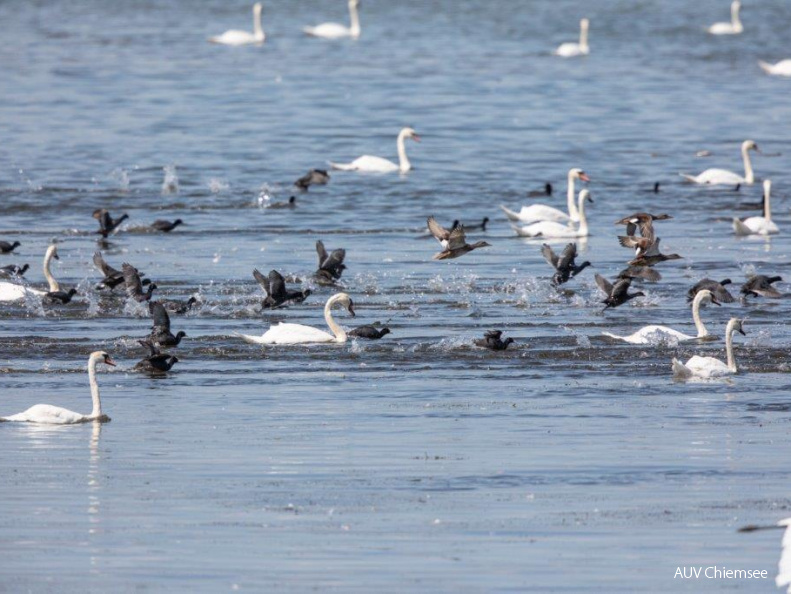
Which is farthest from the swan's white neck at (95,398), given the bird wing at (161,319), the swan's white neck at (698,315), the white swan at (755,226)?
the white swan at (755,226)

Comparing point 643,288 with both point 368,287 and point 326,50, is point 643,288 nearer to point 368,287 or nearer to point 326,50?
point 368,287

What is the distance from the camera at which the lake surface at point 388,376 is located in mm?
9656

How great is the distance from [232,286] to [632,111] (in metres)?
25.6

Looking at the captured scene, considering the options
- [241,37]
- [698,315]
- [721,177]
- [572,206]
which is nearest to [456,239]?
[698,315]

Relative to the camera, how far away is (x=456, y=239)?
64.6 feet

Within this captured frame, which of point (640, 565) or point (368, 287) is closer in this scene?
point (640, 565)

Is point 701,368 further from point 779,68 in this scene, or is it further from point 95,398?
point 779,68

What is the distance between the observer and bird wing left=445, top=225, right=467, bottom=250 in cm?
1961

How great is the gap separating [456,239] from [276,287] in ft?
6.97

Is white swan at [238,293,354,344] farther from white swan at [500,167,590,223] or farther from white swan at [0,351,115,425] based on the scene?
white swan at [500,167,590,223]

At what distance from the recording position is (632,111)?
44.8 meters

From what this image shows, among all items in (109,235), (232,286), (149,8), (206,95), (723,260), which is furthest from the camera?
(149,8)

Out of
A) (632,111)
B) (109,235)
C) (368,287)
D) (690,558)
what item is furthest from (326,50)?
(690,558)

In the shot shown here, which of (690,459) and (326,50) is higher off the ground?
(326,50)
